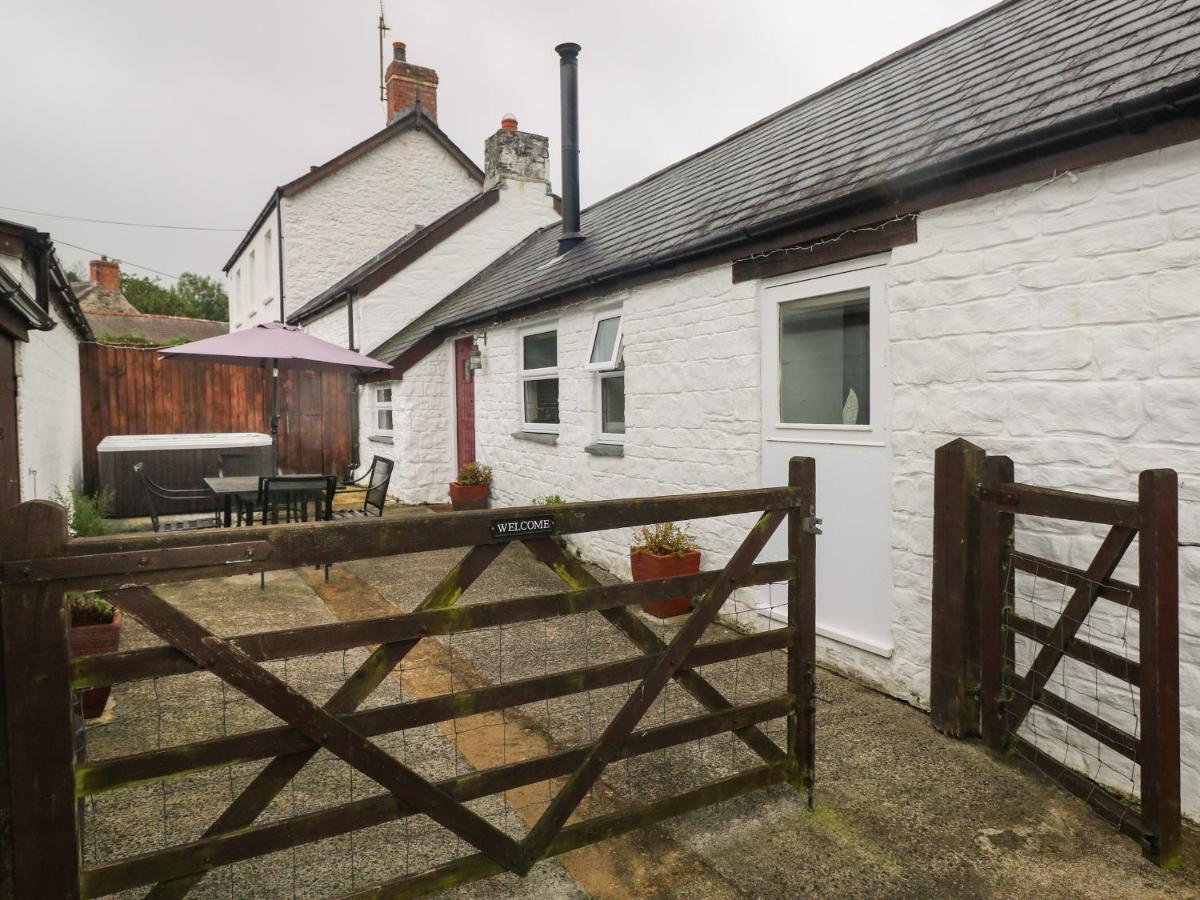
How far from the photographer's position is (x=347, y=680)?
2061 millimetres

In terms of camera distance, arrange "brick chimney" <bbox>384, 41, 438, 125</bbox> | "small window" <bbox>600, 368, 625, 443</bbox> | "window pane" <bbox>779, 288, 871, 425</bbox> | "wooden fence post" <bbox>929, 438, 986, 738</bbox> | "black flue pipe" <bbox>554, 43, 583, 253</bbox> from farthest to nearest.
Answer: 1. "brick chimney" <bbox>384, 41, 438, 125</bbox>
2. "black flue pipe" <bbox>554, 43, 583, 253</bbox>
3. "small window" <bbox>600, 368, 625, 443</bbox>
4. "window pane" <bbox>779, 288, 871, 425</bbox>
5. "wooden fence post" <bbox>929, 438, 986, 738</bbox>

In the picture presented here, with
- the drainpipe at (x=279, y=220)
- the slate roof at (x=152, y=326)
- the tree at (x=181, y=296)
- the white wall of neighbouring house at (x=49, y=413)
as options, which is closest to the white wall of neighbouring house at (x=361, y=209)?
the drainpipe at (x=279, y=220)

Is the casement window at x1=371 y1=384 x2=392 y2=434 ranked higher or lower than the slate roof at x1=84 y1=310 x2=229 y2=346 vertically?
lower

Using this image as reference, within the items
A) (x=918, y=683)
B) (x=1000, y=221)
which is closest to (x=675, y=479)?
(x=918, y=683)

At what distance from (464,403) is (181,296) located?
48794 mm

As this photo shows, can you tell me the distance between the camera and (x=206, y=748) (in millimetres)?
1844

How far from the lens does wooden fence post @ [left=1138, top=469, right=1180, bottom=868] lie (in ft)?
7.97

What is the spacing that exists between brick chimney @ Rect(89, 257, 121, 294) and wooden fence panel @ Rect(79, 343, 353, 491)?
23.0 metres

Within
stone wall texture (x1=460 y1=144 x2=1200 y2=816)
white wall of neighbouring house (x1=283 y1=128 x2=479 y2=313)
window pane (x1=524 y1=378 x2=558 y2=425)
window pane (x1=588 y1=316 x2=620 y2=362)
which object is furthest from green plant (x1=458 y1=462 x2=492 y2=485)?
white wall of neighbouring house (x1=283 y1=128 x2=479 y2=313)

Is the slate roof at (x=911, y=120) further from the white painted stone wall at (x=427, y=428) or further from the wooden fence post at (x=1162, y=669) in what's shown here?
the white painted stone wall at (x=427, y=428)

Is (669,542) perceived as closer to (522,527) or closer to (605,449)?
(605,449)

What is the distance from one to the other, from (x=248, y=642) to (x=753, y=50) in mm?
14276

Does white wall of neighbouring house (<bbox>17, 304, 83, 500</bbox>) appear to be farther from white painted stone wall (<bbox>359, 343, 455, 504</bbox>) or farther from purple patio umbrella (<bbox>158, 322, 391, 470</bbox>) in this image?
white painted stone wall (<bbox>359, 343, 455, 504</bbox>)

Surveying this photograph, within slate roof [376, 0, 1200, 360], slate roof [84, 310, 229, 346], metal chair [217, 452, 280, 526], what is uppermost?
slate roof [84, 310, 229, 346]
